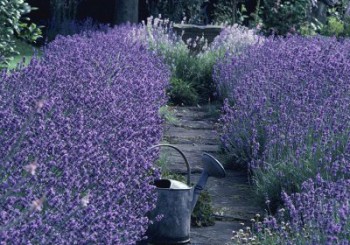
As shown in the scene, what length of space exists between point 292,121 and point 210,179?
87 cm

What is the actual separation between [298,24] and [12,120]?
13003 millimetres

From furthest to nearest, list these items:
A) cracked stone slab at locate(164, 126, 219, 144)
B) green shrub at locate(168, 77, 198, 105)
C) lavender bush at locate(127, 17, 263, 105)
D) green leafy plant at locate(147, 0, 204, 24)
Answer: green leafy plant at locate(147, 0, 204, 24), lavender bush at locate(127, 17, 263, 105), green shrub at locate(168, 77, 198, 105), cracked stone slab at locate(164, 126, 219, 144)

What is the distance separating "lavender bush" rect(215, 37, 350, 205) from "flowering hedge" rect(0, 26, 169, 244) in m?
0.83

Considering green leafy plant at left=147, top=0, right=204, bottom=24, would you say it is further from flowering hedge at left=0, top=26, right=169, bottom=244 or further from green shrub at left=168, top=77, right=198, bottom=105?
flowering hedge at left=0, top=26, right=169, bottom=244

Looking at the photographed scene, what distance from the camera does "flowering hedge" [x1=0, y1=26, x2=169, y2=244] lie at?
120 inches

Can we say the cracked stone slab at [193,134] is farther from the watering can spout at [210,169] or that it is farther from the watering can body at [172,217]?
the watering can body at [172,217]

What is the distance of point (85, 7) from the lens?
17.1 meters

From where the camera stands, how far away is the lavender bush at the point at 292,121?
202 inches

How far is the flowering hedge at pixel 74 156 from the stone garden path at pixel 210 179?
538mm

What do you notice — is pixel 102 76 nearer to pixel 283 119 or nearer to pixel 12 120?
pixel 283 119

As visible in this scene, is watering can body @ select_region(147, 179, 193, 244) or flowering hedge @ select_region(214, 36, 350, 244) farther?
watering can body @ select_region(147, 179, 193, 244)

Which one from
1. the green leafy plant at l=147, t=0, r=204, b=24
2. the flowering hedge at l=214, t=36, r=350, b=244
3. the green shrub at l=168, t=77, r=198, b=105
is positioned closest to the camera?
the flowering hedge at l=214, t=36, r=350, b=244

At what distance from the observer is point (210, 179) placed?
20.1 ft

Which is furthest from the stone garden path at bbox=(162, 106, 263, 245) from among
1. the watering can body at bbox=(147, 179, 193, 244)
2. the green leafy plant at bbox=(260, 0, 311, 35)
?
the green leafy plant at bbox=(260, 0, 311, 35)
